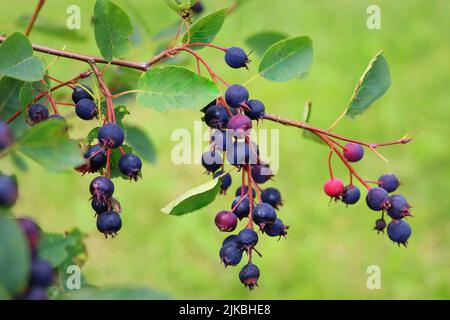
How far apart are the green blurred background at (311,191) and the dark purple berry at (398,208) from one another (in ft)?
3.36

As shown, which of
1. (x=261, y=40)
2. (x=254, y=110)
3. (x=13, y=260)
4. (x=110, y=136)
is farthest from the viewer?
(x=261, y=40)

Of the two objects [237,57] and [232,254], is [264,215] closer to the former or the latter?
[232,254]

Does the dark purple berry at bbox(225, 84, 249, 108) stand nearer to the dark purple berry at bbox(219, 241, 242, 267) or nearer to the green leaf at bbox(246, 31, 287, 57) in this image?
the dark purple berry at bbox(219, 241, 242, 267)

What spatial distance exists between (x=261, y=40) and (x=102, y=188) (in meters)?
0.73

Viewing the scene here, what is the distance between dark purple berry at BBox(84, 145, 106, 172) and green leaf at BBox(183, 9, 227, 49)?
258 millimetres

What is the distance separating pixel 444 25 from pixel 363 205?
2029 millimetres

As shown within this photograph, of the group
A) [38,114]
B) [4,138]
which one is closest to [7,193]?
[4,138]

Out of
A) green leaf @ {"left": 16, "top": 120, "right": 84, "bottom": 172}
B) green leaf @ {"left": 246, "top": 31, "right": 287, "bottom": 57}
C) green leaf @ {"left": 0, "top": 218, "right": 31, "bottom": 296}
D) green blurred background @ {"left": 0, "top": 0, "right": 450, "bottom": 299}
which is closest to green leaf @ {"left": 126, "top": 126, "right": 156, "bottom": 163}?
green blurred background @ {"left": 0, "top": 0, "right": 450, "bottom": 299}

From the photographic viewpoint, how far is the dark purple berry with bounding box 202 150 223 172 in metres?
1.03

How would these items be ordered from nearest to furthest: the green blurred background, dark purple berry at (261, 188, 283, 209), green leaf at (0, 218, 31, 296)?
green leaf at (0, 218, 31, 296) < dark purple berry at (261, 188, 283, 209) < the green blurred background

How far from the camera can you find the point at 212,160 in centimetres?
104
